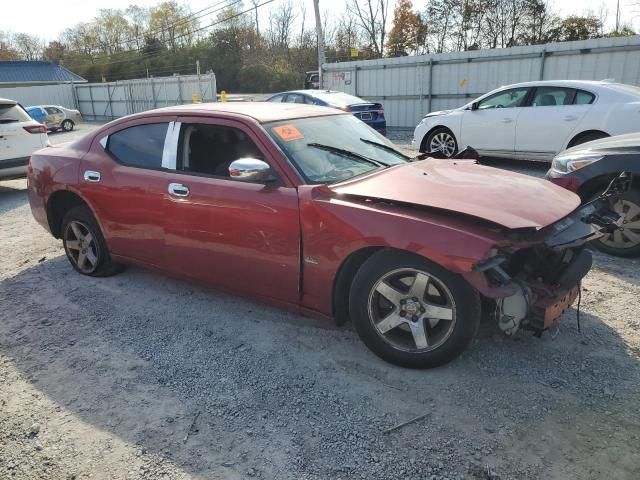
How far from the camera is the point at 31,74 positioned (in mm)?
45375

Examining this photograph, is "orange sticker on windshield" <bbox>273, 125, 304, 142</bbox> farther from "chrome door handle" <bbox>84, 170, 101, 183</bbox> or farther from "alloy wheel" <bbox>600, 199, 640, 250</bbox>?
"alloy wheel" <bbox>600, 199, 640, 250</bbox>

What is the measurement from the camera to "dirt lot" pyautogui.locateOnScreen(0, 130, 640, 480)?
2373mm

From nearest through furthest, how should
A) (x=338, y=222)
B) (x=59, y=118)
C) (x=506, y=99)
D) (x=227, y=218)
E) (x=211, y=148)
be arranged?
(x=338, y=222) → (x=227, y=218) → (x=211, y=148) → (x=506, y=99) → (x=59, y=118)

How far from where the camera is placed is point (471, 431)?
255 cm

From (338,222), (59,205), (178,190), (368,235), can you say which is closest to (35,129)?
(59,205)

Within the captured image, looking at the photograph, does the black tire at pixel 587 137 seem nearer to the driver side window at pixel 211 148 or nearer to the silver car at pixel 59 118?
the driver side window at pixel 211 148

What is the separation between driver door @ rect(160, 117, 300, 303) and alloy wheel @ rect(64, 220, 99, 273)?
1176 mm

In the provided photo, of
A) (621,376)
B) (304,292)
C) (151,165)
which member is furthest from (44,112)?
(621,376)

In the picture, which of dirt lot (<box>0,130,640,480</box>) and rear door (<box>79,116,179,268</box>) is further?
rear door (<box>79,116,179,268</box>)

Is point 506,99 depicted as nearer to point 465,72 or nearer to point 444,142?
point 444,142

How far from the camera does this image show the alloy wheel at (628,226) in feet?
15.4

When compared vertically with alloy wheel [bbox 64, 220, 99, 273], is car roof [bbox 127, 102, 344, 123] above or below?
above

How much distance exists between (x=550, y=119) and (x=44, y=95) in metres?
33.0

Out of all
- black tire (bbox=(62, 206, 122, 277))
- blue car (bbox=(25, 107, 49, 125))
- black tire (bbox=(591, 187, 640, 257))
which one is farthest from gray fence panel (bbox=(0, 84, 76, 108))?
black tire (bbox=(591, 187, 640, 257))
